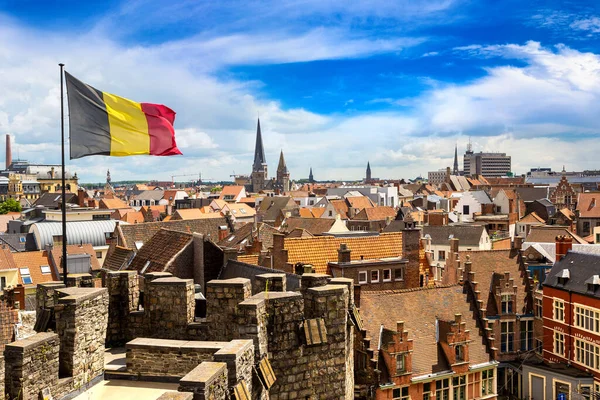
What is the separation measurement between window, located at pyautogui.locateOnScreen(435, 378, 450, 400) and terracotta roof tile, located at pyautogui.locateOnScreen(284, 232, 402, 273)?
9.51m

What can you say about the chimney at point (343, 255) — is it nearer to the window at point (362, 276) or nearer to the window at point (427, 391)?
the window at point (362, 276)

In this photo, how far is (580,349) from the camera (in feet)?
103

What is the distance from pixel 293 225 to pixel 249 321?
2180 inches

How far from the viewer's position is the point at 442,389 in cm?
2630

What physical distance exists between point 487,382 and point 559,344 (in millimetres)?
7317

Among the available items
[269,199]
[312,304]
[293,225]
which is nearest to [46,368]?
[312,304]

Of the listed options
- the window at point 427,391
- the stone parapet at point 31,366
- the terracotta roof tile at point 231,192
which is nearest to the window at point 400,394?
the window at point 427,391

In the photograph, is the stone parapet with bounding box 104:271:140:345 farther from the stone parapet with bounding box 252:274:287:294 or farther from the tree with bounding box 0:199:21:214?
the tree with bounding box 0:199:21:214

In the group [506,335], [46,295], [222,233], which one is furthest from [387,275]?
[46,295]

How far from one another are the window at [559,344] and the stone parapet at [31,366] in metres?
31.2

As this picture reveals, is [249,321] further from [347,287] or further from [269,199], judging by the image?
[269,199]

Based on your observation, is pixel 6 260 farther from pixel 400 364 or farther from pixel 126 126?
pixel 126 126

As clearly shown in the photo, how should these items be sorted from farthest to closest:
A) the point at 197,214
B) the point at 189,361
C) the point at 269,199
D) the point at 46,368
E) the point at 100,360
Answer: the point at 269,199, the point at 197,214, the point at 100,360, the point at 189,361, the point at 46,368

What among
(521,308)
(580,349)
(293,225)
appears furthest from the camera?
(293,225)
